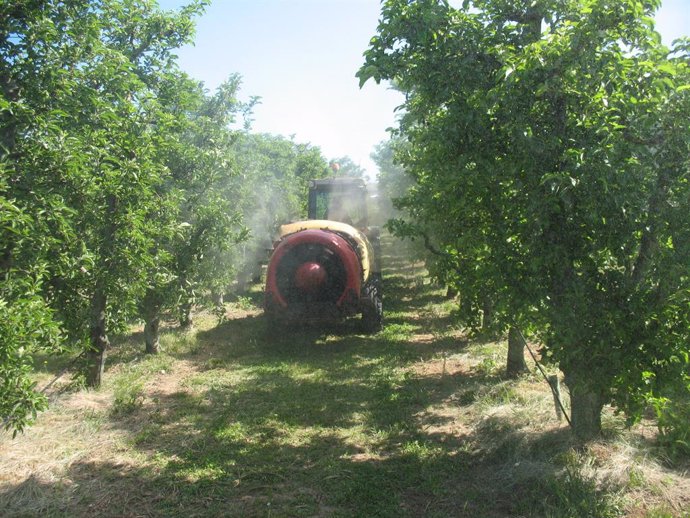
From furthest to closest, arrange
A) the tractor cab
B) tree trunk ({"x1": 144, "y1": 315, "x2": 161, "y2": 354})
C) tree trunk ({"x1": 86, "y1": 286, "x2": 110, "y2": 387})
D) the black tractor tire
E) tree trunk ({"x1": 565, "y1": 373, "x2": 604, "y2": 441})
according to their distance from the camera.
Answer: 1. the tractor cab
2. the black tractor tire
3. tree trunk ({"x1": 144, "y1": 315, "x2": 161, "y2": 354})
4. tree trunk ({"x1": 86, "y1": 286, "x2": 110, "y2": 387})
5. tree trunk ({"x1": 565, "y1": 373, "x2": 604, "y2": 441})

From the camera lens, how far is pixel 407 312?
12.8m

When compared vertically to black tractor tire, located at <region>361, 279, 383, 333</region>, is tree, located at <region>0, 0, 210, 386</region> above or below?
above

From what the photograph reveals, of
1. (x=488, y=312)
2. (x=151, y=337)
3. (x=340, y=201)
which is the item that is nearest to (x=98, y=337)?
(x=151, y=337)

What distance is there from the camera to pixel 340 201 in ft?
39.9

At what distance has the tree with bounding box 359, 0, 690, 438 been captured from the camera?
3.63m

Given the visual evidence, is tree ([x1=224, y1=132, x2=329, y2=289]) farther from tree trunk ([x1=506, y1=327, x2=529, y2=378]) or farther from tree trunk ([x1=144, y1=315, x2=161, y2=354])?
tree trunk ([x1=506, y1=327, x2=529, y2=378])

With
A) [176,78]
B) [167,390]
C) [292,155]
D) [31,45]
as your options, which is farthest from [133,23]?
[292,155]

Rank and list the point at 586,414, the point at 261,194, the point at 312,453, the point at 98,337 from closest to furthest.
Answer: the point at 586,414 → the point at 312,453 → the point at 98,337 → the point at 261,194

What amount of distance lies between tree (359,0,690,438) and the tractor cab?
290 inches

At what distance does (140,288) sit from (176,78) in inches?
151

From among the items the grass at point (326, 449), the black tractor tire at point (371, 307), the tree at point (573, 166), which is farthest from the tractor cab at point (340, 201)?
the tree at point (573, 166)

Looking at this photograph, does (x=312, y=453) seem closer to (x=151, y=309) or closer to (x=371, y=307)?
(x=151, y=309)

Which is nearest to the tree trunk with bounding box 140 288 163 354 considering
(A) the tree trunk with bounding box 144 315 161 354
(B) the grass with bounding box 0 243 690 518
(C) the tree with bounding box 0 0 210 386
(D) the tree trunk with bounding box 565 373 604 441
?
(A) the tree trunk with bounding box 144 315 161 354

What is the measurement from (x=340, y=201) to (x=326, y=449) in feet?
25.1
